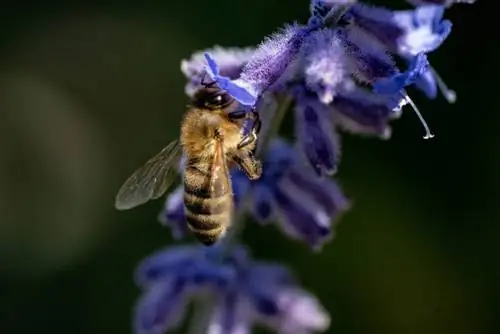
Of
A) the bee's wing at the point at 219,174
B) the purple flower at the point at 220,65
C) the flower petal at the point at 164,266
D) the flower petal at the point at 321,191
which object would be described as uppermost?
the purple flower at the point at 220,65

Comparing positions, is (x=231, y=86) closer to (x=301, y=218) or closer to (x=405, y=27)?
(x=405, y=27)

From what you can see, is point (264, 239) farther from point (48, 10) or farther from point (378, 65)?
point (378, 65)

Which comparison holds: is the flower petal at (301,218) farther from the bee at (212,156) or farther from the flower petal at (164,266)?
the flower petal at (164,266)

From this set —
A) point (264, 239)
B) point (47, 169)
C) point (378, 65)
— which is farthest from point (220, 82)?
point (47, 169)

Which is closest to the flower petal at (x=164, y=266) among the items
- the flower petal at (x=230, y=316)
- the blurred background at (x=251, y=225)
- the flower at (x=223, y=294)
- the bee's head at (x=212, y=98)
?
the flower at (x=223, y=294)

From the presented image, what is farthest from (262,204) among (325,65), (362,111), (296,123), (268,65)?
(325,65)

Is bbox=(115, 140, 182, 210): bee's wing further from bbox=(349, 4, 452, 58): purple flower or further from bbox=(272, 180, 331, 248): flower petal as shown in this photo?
bbox=(349, 4, 452, 58): purple flower
